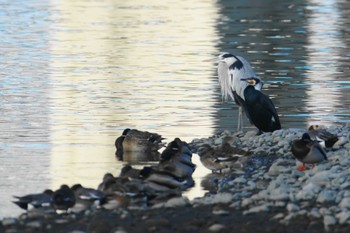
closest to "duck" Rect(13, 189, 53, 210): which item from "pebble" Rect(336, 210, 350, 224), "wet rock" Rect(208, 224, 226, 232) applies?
"wet rock" Rect(208, 224, 226, 232)

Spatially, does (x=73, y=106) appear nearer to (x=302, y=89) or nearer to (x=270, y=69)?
(x=302, y=89)

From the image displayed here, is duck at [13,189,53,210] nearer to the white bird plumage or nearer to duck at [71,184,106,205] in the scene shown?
duck at [71,184,106,205]

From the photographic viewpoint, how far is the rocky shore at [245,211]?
433 inches

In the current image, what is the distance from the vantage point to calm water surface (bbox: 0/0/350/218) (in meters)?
17.0

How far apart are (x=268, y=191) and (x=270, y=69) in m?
16.2

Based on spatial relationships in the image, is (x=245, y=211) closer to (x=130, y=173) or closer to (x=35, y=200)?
(x=35, y=200)

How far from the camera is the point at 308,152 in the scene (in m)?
14.5

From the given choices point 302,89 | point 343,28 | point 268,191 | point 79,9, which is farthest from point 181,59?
point 79,9

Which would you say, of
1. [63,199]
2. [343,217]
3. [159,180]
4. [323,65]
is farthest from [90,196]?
[323,65]

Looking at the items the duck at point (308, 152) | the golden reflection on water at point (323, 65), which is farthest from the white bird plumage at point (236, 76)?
the duck at point (308, 152)

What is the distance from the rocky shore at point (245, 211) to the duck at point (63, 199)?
356mm

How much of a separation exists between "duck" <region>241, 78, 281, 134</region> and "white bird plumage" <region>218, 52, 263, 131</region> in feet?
0.90

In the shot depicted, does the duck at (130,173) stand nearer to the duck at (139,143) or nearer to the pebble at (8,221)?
the pebble at (8,221)

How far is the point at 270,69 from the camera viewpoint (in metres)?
28.6
